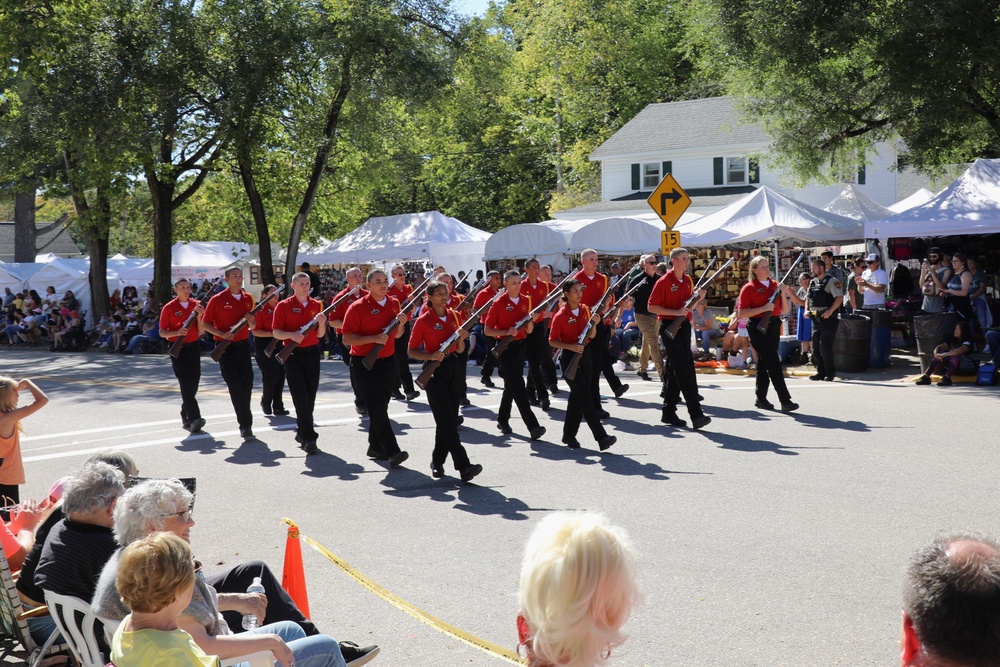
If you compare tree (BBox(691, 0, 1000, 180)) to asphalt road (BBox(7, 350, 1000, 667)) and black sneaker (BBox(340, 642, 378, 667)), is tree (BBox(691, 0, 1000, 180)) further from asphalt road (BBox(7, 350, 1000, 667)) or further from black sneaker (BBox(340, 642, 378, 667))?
black sneaker (BBox(340, 642, 378, 667))

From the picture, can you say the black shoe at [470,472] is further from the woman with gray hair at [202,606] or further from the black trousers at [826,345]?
the black trousers at [826,345]

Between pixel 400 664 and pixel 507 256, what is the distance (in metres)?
23.4

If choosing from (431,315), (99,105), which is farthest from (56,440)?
(99,105)

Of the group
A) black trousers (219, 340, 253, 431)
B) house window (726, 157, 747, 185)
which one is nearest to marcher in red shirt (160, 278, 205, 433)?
black trousers (219, 340, 253, 431)

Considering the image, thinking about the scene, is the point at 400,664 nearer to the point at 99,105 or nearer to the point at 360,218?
the point at 99,105

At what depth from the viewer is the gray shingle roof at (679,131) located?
4041 centimetres

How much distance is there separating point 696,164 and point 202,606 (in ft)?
129

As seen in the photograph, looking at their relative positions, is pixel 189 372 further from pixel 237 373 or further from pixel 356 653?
pixel 356 653

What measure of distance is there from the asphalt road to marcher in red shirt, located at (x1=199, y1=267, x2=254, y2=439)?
15.6 inches

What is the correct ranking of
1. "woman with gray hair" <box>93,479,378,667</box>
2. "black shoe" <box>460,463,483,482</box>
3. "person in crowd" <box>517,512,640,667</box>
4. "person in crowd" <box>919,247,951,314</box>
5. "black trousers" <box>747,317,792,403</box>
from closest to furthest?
"person in crowd" <box>517,512,640,667</box> → "woman with gray hair" <box>93,479,378,667</box> → "black shoe" <box>460,463,483,482</box> → "black trousers" <box>747,317,792,403</box> → "person in crowd" <box>919,247,951,314</box>

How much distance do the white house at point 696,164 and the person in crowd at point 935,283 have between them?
20.8 meters

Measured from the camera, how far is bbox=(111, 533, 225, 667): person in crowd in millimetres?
3369

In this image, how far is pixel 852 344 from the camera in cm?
1664

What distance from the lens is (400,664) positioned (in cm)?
516
